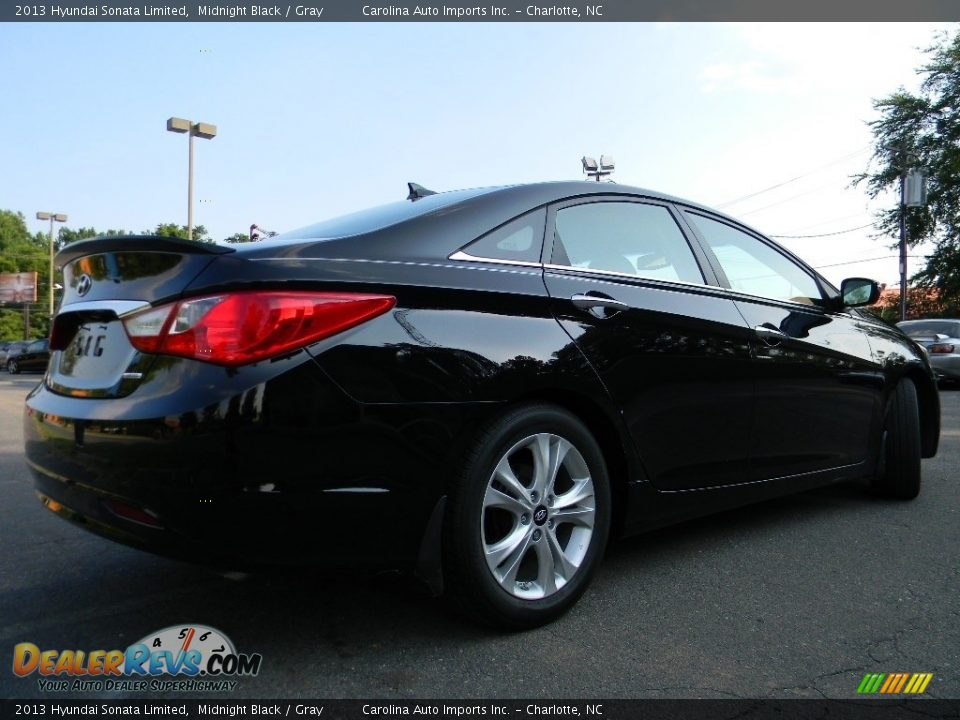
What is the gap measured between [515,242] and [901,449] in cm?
283

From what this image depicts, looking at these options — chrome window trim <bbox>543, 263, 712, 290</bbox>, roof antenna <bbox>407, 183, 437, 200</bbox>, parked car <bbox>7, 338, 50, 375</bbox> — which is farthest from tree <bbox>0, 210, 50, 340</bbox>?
chrome window trim <bbox>543, 263, 712, 290</bbox>

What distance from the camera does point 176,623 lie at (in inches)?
96.0

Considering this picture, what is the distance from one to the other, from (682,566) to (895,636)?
2.75 ft

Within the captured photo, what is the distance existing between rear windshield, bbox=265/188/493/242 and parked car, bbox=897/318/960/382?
1487 centimetres

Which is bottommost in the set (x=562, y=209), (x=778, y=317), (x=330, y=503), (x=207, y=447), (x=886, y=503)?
(x=886, y=503)

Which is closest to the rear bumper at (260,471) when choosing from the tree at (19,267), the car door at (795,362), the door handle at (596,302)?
the door handle at (596,302)

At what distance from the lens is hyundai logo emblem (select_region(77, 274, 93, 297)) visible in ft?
7.75

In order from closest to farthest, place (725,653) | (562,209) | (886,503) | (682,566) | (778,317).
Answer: (725,653)
(562,209)
(682,566)
(778,317)
(886,503)

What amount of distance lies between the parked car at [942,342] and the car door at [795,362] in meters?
12.8

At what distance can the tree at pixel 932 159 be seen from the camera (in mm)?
30906

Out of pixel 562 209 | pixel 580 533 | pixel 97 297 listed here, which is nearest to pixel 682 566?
pixel 580 533

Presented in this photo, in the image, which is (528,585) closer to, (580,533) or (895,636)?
(580,533)

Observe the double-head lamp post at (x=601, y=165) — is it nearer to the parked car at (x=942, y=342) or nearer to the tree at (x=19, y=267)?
the parked car at (x=942, y=342)

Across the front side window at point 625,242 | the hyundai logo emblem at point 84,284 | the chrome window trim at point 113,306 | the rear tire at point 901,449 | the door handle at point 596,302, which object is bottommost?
the rear tire at point 901,449
